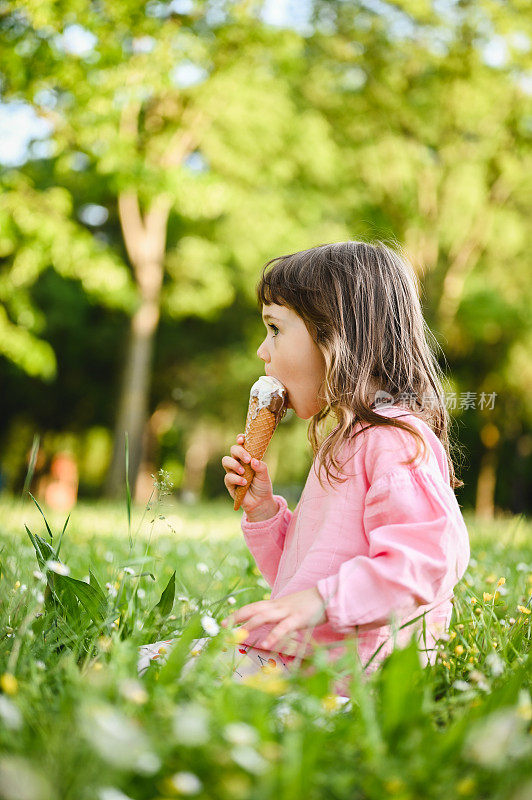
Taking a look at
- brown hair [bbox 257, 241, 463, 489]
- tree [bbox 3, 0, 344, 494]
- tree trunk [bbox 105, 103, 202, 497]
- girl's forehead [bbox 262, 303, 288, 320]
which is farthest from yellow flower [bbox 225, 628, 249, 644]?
tree trunk [bbox 105, 103, 202, 497]

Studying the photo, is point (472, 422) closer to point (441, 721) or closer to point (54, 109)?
point (54, 109)

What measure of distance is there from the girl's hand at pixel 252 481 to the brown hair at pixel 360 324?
19cm

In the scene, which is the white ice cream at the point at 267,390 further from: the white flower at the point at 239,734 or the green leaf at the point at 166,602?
the white flower at the point at 239,734

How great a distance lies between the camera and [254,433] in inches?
91.5

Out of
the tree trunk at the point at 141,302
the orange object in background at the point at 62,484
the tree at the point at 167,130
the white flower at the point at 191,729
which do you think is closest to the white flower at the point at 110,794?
the white flower at the point at 191,729

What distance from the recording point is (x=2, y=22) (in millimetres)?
6090

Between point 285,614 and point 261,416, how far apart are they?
79cm

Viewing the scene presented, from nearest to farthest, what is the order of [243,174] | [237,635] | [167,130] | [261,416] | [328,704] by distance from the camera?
[328,704]
[237,635]
[261,416]
[167,130]
[243,174]

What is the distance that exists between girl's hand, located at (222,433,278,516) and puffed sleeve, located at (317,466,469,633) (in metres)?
0.57

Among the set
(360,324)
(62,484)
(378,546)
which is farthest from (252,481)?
(62,484)

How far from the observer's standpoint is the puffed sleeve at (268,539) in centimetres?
234

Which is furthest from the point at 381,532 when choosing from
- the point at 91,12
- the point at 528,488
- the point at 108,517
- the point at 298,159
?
the point at 528,488

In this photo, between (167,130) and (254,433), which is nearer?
(254,433)

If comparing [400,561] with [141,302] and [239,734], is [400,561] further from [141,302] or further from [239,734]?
[141,302]
